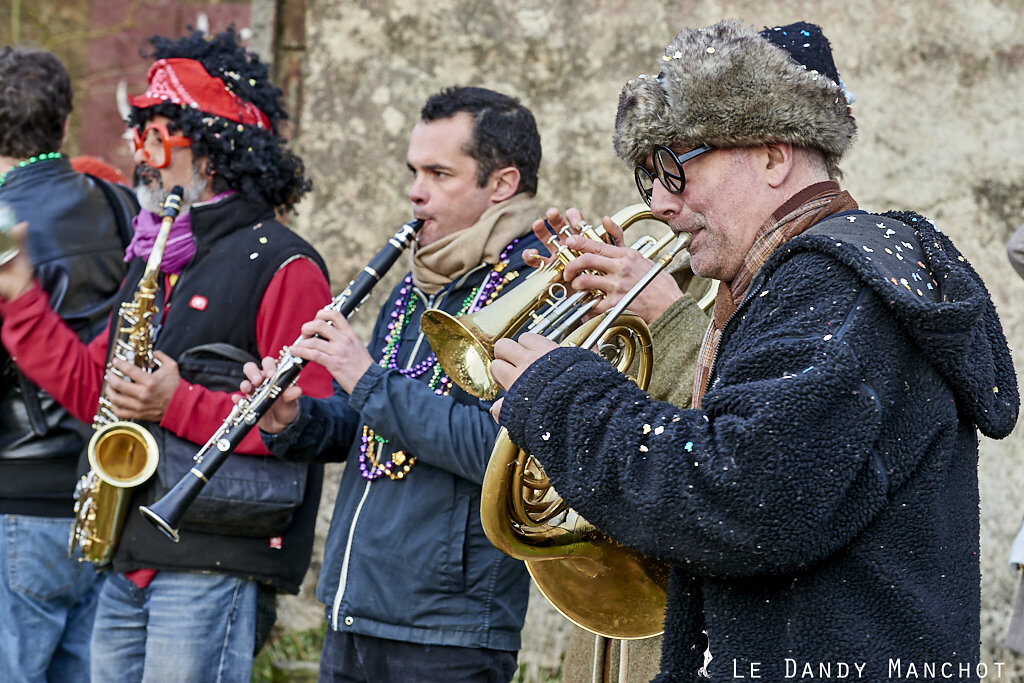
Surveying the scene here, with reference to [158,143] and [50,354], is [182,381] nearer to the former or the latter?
[50,354]

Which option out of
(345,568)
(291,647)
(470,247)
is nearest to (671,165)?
(470,247)

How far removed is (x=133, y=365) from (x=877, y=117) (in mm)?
2953

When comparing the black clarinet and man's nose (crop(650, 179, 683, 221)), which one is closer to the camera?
man's nose (crop(650, 179, 683, 221))

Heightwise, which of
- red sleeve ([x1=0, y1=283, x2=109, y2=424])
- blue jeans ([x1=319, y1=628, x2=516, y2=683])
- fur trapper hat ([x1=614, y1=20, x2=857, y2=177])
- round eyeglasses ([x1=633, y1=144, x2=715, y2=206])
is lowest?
blue jeans ([x1=319, y1=628, x2=516, y2=683])

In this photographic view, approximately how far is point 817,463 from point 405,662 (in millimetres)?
1585

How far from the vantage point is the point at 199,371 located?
335 centimetres

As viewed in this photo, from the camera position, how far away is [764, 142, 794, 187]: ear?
77.6 inches

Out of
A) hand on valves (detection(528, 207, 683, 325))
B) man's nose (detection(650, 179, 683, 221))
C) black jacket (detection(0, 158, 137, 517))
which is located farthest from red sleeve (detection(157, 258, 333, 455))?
man's nose (detection(650, 179, 683, 221))

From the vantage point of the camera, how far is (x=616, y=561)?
215 cm

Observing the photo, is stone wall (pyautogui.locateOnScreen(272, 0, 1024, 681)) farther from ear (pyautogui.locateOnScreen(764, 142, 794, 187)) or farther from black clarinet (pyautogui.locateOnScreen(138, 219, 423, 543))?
ear (pyautogui.locateOnScreen(764, 142, 794, 187))

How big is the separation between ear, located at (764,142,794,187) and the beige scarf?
4.11 ft

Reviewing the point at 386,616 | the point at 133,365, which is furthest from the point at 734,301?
the point at 133,365

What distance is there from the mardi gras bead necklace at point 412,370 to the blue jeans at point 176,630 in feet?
1.98

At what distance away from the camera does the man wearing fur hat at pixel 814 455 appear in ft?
5.28
